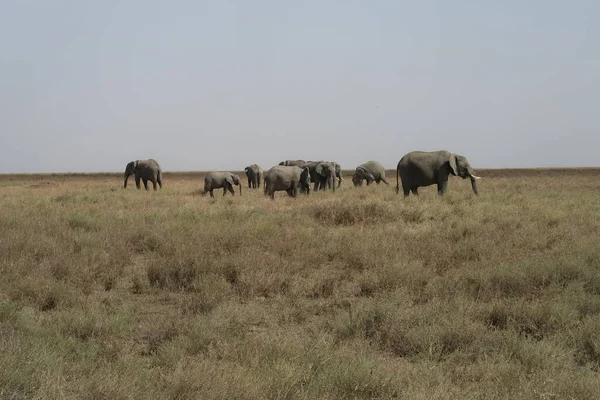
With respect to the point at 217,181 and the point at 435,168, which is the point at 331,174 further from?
the point at 435,168

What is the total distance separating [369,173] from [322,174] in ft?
21.0

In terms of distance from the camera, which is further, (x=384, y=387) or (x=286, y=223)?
(x=286, y=223)

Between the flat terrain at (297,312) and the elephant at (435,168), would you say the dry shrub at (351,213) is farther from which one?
the elephant at (435,168)

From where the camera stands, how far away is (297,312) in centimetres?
548

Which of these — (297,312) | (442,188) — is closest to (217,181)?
(442,188)

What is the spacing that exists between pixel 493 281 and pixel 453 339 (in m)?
2.00

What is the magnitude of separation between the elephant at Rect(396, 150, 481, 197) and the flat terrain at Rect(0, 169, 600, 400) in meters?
8.24

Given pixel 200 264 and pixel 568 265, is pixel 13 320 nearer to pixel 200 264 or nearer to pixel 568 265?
pixel 200 264

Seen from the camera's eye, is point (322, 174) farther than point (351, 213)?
Yes

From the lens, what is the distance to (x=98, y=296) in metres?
5.91

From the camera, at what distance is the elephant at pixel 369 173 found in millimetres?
29141

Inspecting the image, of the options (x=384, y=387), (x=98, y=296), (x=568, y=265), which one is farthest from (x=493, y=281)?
(x=98, y=296)

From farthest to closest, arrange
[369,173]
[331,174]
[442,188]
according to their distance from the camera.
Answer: [369,173] < [331,174] < [442,188]

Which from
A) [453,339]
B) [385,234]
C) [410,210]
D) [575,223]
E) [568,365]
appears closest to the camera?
[568,365]
